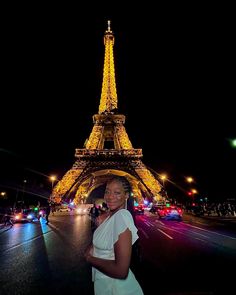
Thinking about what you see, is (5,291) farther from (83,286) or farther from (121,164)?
(121,164)

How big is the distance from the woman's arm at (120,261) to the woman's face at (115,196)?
316 mm

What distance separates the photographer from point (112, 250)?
6.02 feet

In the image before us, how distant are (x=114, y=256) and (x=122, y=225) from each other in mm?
240

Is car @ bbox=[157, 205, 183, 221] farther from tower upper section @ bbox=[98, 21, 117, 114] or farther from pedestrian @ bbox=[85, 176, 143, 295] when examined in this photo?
tower upper section @ bbox=[98, 21, 117, 114]

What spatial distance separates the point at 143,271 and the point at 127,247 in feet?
14.1

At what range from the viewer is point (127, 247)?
1.71 metres

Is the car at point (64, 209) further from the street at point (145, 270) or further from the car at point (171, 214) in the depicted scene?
the street at point (145, 270)

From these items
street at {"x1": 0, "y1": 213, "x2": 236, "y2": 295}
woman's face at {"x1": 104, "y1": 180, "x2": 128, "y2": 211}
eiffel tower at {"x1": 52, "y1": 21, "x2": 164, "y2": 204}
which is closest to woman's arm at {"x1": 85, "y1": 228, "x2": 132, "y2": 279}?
woman's face at {"x1": 104, "y1": 180, "x2": 128, "y2": 211}

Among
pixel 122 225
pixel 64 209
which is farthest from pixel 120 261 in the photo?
pixel 64 209

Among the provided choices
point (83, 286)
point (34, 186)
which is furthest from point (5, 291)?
point (34, 186)

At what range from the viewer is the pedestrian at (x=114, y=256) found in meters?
1.72

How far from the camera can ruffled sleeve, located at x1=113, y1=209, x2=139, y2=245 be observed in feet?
5.84

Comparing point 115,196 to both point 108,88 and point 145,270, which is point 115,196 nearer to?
point 145,270

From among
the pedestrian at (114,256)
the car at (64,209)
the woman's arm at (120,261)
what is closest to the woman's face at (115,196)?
the pedestrian at (114,256)
